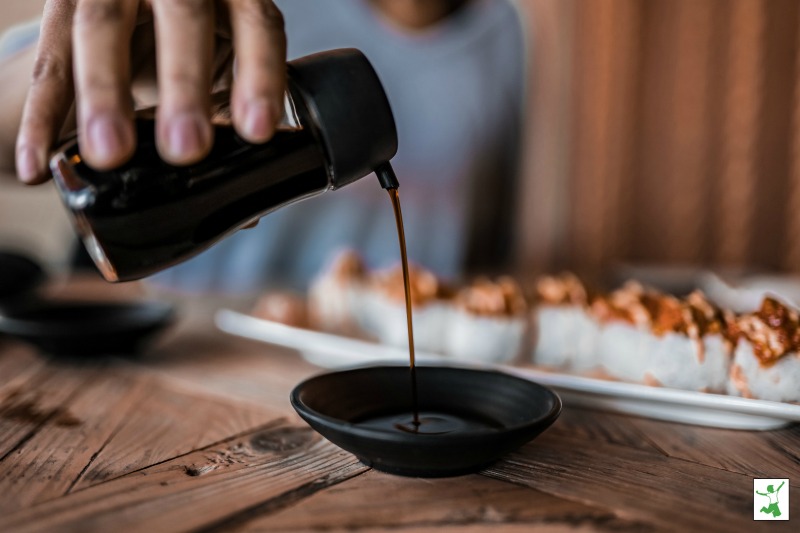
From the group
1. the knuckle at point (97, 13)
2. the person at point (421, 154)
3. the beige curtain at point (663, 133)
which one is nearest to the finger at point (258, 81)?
the knuckle at point (97, 13)

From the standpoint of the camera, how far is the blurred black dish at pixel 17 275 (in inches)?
47.5

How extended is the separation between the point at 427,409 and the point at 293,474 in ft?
0.55

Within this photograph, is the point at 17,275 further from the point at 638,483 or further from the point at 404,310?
the point at 638,483

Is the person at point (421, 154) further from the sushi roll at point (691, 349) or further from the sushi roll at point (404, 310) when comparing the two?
the sushi roll at point (691, 349)

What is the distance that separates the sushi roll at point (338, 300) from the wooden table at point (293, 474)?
0.29 meters

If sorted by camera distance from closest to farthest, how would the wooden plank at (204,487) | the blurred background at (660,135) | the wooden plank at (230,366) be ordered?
the wooden plank at (204,487), the wooden plank at (230,366), the blurred background at (660,135)

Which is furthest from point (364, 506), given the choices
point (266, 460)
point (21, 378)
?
point (21, 378)

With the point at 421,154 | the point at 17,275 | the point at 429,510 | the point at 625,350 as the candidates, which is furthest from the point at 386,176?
the point at 421,154

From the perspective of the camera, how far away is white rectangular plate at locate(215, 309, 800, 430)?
2.29 ft

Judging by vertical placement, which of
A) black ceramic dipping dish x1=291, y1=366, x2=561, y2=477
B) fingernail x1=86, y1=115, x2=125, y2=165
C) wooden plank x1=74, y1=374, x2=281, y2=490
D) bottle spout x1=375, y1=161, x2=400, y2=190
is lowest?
wooden plank x1=74, y1=374, x2=281, y2=490

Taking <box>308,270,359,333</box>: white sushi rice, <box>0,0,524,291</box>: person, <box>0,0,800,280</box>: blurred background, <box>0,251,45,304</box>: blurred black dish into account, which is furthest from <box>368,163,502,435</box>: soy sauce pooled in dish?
<box>0,0,800,280</box>: blurred background

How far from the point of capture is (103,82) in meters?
0.53

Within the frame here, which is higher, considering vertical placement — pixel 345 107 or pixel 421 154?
pixel 345 107

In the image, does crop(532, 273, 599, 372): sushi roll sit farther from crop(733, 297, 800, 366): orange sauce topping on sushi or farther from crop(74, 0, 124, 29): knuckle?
crop(74, 0, 124, 29): knuckle
